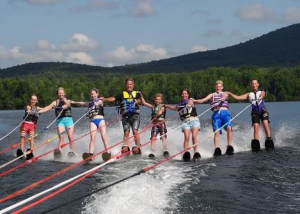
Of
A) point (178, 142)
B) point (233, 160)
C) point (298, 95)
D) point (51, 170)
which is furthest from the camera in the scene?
point (298, 95)

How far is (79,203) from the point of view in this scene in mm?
7215

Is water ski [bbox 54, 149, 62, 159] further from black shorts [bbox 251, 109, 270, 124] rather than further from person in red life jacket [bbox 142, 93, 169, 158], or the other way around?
black shorts [bbox 251, 109, 270, 124]

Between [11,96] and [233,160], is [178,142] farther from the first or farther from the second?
[11,96]

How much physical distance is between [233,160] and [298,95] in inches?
4521

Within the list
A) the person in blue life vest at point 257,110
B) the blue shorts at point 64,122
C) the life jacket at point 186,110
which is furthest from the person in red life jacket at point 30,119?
the person in blue life vest at point 257,110

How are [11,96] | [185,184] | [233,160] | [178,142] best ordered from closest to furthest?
[185,184] < [233,160] < [178,142] < [11,96]

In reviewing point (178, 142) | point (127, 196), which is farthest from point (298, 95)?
point (127, 196)

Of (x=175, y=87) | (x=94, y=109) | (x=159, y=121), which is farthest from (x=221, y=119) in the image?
(x=175, y=87)

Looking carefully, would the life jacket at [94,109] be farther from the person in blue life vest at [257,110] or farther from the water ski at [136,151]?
the person in blue life vest at [257,110]

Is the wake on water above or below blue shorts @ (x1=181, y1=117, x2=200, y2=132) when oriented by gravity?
below

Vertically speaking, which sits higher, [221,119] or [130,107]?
[130,107]

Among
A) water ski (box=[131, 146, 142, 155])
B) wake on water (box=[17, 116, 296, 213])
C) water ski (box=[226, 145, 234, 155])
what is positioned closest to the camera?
wake on water (box=[17, 116, 296, 213])

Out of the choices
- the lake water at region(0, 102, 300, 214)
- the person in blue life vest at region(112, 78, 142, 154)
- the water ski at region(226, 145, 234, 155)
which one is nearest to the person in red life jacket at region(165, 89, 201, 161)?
the lake water at region(0, 102, 300, 214)

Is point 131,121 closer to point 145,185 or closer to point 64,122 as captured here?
point 64,122
